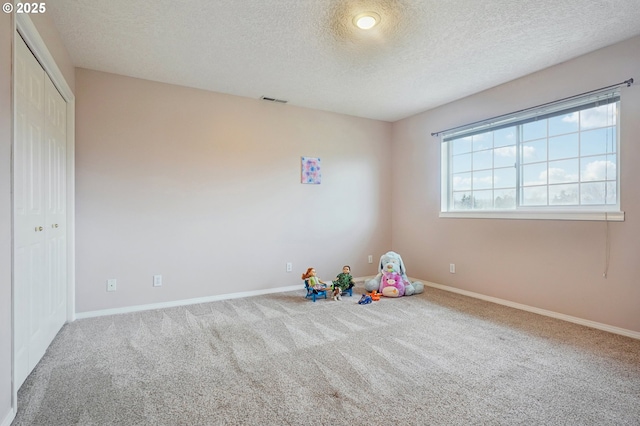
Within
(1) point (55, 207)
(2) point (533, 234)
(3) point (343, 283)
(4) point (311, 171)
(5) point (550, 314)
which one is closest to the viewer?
(1) point (55, 207)

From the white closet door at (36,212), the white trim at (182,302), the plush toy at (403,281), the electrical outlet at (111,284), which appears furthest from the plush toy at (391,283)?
the white closet door at (36,212)

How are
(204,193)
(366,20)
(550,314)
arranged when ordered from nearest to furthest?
(366,20), (550,314), (204,193)

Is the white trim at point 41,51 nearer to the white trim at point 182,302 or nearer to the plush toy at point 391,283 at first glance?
the white trim at point 182,302

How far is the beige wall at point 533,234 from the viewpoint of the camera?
2.66 meters

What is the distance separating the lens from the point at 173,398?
177 cm

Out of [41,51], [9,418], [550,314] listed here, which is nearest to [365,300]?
[550,314]

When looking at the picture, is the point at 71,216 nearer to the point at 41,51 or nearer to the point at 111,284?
the point at 111,284

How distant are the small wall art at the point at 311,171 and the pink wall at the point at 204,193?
89 mm

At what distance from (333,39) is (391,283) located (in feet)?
9.17

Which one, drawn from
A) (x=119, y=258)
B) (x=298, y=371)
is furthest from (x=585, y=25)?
(x=119, y=258)

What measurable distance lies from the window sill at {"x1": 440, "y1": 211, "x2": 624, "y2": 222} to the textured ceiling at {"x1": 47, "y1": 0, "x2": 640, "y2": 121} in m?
1.47

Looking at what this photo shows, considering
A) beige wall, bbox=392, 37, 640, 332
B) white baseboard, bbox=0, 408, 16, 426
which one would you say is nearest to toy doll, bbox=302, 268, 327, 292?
beige wall, bbox=392, 37, 640, 332

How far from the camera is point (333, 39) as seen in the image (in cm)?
263

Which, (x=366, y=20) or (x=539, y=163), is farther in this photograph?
(x=539, y=163)
